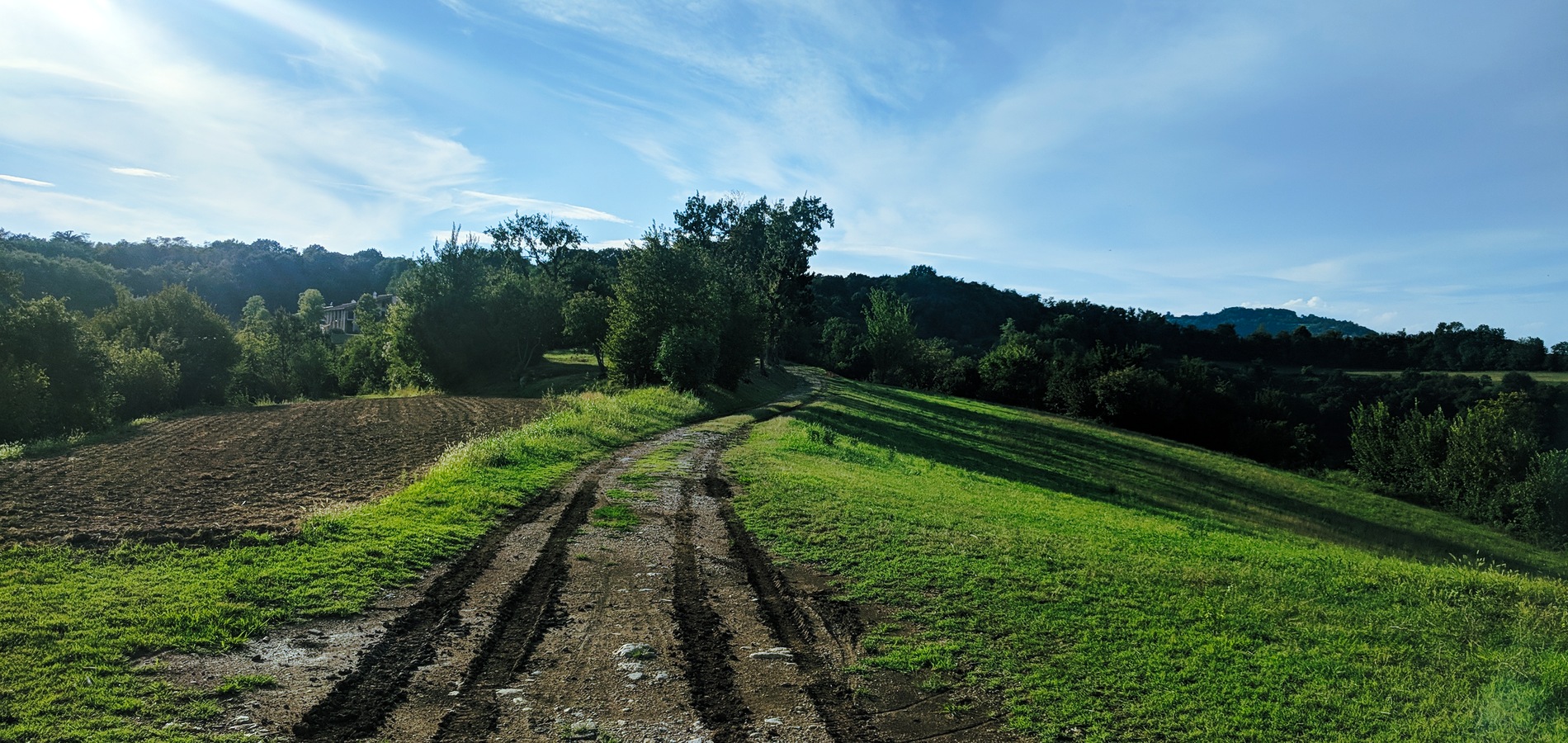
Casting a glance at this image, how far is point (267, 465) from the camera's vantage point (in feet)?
50.5

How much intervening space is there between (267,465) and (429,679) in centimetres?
1265

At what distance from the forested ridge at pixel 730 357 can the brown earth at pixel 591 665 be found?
74.0ft

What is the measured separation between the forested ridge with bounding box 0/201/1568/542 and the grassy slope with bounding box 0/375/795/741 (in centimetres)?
1902

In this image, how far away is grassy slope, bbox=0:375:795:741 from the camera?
5.00 meters

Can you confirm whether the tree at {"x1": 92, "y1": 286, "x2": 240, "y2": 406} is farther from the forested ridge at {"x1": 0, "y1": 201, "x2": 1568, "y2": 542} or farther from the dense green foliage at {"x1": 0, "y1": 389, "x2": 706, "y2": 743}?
the dense green foliage at {"x1": 0, "y1": 389, "x2": 706, "y2": 743}

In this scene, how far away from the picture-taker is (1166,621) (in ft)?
24.5

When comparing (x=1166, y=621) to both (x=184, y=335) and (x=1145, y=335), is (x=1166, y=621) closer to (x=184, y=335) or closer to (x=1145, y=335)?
(x=184, y=335)

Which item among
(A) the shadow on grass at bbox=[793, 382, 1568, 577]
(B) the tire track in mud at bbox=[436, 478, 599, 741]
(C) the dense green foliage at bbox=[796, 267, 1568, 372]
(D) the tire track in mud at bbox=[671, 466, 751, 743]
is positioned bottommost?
(A) the shadow on grass at bbox=[793, 382, 1568, 577]

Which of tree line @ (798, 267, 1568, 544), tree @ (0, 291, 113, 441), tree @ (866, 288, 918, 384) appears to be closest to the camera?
tree @ (0, 291, 113, 441)

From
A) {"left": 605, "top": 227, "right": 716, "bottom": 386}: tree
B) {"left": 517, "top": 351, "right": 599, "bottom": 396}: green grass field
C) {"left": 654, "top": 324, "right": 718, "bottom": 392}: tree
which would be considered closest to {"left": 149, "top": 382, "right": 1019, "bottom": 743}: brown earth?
{"left": 654, "top": 324, "right": 718, "bottom": 392}: tree

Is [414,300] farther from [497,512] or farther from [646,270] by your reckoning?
[497,512]

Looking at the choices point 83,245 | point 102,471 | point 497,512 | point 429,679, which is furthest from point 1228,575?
point 83,245

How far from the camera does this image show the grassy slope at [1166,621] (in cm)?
559

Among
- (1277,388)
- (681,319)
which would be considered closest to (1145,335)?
(1277,388)
